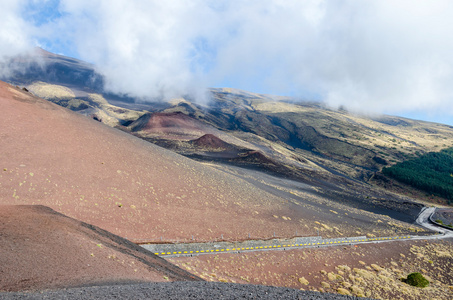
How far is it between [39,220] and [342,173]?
345 feet

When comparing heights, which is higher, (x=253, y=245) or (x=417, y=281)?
(x=417, y=281)

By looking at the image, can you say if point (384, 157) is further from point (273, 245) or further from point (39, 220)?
point (39, 220)

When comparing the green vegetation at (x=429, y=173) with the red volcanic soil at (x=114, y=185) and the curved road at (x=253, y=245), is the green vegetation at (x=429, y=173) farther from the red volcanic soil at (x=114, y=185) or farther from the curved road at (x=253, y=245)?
the red volcanic soil at (x=114, y=185)

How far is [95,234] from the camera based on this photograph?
51.0 ft

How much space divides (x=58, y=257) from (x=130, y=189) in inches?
624

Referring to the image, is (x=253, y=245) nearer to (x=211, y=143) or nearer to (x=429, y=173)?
(x=211, y=143)

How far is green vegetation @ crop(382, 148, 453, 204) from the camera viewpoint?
3317 inches

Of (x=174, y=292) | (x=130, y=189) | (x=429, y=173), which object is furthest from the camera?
(x=429, y=173)

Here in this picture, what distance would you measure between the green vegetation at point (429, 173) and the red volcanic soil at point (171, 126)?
259ft

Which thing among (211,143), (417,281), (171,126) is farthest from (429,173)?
(171,126)

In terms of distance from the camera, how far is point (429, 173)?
101 metres

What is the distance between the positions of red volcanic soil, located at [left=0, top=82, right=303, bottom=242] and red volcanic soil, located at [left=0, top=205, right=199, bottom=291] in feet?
18.3

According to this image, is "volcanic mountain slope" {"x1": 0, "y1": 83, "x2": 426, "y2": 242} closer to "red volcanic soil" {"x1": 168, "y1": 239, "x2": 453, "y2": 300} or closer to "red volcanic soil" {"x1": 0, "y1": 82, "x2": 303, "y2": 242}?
"red volcanic soil" {"x1": 0, "y1": 82, "x2": 303, "y2": 242}

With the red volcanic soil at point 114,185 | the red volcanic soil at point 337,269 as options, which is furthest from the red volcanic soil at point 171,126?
the red volcanic soil at point 337,269
